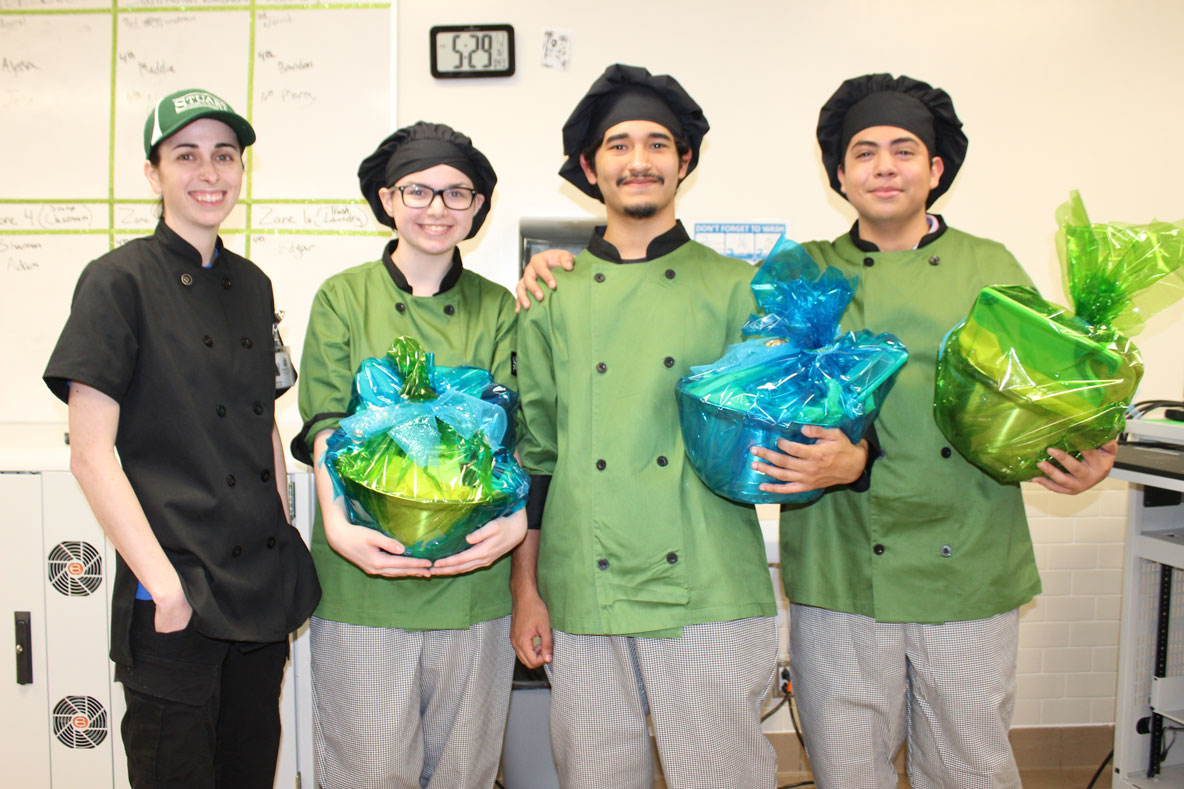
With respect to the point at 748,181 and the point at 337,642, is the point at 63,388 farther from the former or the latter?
the point at 748,181

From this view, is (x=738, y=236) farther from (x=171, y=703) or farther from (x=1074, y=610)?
(x=171, y=703)

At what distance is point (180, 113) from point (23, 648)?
1.49m

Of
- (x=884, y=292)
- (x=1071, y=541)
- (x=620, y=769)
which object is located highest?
(x=884, y=292)

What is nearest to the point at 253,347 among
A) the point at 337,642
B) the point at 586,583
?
the point at 337,642

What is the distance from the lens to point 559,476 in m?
1.64

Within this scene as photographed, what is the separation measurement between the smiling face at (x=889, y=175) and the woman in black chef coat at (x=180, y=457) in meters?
1.35

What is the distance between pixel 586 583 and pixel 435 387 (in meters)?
0.50

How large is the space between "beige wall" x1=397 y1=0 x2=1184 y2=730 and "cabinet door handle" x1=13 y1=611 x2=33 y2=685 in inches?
→ 68.6

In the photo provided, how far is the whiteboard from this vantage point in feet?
9.02

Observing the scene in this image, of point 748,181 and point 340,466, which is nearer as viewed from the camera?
point 340,466

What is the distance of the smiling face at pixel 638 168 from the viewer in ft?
5.32

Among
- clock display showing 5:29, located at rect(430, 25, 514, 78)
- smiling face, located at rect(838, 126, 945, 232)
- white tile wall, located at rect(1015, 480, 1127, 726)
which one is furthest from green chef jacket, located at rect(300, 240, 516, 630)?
white tile wall, located at rect(1015, 480, 1127, 726)

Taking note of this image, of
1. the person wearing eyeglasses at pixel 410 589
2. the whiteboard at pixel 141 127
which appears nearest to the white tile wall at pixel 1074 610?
the person wearing eyeglasses at pixel 410 589

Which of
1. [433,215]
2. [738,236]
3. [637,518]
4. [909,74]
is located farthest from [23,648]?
[909,74]
